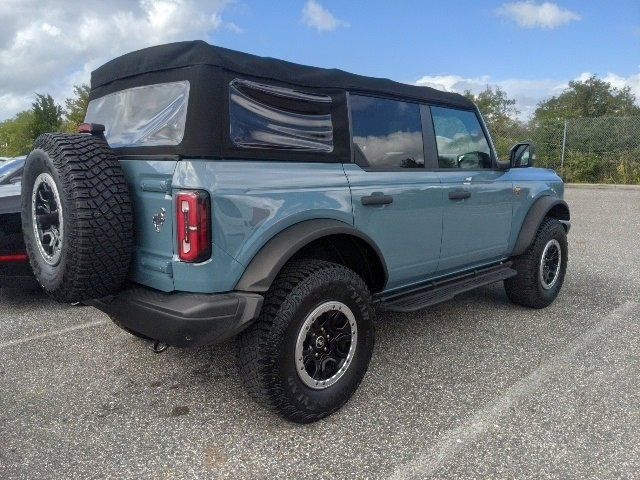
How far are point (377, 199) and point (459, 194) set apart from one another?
883 millimetres

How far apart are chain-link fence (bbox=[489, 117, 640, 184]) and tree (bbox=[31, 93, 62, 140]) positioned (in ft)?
119

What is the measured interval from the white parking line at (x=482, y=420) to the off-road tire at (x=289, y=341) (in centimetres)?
56

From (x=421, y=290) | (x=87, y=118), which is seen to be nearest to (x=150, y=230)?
(x=87, y=118)

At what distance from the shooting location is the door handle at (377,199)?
293 cm

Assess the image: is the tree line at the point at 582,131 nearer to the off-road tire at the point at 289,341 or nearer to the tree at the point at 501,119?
the tree at the point at 501,119

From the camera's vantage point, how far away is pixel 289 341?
248cm

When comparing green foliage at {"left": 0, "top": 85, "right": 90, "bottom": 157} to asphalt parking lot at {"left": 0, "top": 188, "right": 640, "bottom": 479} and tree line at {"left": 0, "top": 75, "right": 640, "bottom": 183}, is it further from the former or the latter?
asphalt parking lot at {"left": 0, "top": 188, "right": 640, "bottom": 479}

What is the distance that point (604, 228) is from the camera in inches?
365

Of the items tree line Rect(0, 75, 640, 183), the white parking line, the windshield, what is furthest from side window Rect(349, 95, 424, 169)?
tree line Rect(0, 75, 640, 183)

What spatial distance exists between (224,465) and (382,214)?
5.25 feet

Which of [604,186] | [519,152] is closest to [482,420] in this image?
[519,152]

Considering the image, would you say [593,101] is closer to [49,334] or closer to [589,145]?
[589,145]

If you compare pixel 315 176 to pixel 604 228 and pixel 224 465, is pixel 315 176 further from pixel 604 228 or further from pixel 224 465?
pixel 604 228

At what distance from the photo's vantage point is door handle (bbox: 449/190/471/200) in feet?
11.6
